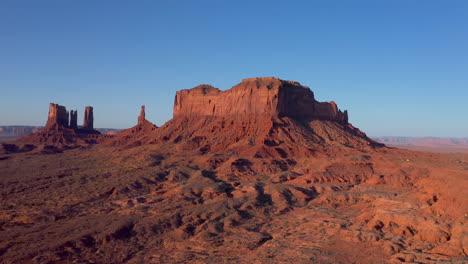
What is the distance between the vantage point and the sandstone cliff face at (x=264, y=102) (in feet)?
219

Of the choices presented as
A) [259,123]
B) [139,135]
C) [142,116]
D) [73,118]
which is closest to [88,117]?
[73,118]

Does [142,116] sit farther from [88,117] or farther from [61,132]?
[88,117]

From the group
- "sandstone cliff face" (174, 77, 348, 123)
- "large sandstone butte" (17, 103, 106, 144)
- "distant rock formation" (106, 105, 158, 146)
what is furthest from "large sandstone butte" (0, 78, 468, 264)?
"large sandstone butte" (17, 103, 106, 144)

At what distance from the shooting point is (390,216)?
78.1ft

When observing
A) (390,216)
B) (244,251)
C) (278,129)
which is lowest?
(244,251)

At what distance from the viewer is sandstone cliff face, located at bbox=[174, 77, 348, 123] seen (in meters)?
66.9

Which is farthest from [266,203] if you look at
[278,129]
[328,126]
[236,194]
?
[328,126]

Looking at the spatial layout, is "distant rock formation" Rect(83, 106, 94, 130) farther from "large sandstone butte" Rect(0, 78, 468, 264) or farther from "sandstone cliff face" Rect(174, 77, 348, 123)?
"sandstone cliff face" Rect(174, 77, 348, 123)

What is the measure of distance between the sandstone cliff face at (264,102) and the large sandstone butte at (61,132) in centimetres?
3994

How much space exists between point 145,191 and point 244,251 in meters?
21.6

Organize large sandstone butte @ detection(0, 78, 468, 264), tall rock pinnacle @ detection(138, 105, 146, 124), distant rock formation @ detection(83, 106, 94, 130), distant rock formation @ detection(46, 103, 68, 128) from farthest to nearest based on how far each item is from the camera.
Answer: distant rock formation @ detection(83, 106, 94, 130)
distant rock formation @ detection(46, 103, 68, 128)
tall rock pinnacle @ detection(138, 105, 146, 124)
large sandstone butte @ detection(0, 78, 468, 264)

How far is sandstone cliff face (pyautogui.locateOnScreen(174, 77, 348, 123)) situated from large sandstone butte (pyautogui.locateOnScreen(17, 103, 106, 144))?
3994 cm

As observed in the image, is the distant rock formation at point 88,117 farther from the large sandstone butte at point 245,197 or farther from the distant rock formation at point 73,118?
the large sandstone butte at point 245,197

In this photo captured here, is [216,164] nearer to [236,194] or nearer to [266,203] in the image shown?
[236,194]
